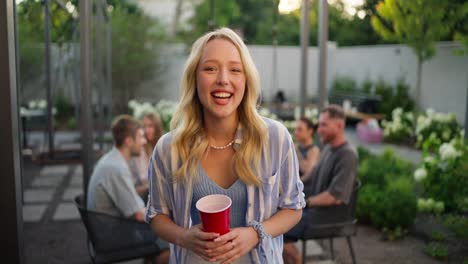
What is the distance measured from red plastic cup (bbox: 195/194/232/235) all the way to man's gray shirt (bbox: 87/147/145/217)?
1.51 meters

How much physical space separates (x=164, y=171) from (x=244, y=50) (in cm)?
46

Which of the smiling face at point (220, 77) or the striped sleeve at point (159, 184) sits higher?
the smiling face at point (220, 77)

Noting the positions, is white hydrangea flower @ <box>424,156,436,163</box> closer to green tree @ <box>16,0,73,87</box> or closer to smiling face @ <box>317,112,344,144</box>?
smiling face @ <box>317,112,344,144</box>

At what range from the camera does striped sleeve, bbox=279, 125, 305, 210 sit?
146 cm

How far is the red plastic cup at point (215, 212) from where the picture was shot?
125cm

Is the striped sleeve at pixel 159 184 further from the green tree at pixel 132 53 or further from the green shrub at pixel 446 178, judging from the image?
the green tree at pixel 132 53

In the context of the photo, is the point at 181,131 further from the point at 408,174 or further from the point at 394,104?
the point at 394,104

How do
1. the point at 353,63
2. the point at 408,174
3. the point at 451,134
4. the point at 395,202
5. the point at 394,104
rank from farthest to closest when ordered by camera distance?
the point at 353,63, the point at 394,104, the point at 451,134, the point at 408,174, the point at 395,202

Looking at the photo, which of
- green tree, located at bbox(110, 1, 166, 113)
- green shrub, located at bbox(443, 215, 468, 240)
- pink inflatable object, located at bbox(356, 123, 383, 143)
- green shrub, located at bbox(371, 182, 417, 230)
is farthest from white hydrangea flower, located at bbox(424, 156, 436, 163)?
green tree, located at bbox(110, 1, 166, 113)

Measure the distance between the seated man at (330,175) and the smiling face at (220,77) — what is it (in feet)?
5.02

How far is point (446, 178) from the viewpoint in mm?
4012

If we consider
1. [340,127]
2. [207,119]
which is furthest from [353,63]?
[207,119]

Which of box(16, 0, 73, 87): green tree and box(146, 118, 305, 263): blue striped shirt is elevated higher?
box(16, 0, 73, 87): green tree

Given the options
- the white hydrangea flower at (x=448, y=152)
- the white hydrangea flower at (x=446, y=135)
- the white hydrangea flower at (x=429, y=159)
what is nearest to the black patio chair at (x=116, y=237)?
the white hydrangea flower at (x=448, y=152)
